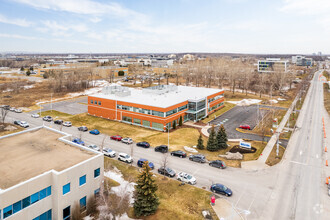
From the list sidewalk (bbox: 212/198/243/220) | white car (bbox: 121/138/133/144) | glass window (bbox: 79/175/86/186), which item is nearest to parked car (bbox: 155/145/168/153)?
white car (bbox: 121/138/133/144)

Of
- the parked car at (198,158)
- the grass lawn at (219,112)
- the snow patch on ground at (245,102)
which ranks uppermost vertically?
the snow patch on ground at (245,102)

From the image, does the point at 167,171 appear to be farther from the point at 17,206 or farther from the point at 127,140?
the point at 17,206

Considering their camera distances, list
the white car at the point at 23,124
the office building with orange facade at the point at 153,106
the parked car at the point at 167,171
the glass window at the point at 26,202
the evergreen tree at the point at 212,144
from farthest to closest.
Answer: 1. the white car at the point at 23,124
2. the office building with orange facade at the point at 153,106
3. the evergreen tree at the point at 212,144
4. the parked car at the point at 167,171
5. the glass window at the point at 26,202

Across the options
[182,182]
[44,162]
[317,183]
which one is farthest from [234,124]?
[44,162]

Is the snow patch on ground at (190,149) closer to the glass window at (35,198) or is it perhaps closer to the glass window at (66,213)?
the glass window at (66,213)

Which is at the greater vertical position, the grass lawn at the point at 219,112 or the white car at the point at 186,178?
the grass lawn at the point at 219,112

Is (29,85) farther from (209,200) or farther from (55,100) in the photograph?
(209,200)

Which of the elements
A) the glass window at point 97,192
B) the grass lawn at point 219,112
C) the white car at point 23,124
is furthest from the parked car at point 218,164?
the white car at point 23,124

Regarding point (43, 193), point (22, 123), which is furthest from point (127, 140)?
point (22, 123)
